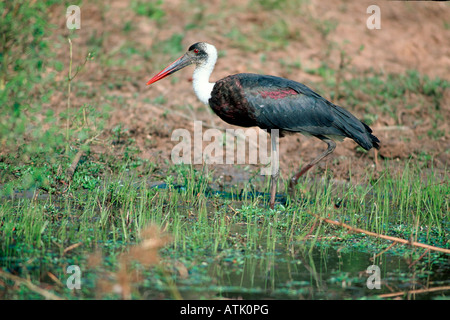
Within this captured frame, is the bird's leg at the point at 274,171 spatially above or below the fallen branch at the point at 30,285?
above

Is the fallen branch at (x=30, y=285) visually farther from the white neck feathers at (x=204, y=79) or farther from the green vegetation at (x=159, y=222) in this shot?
the white neck feathers at (x=204, y=79)

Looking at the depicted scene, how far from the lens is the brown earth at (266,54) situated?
757 centimetres

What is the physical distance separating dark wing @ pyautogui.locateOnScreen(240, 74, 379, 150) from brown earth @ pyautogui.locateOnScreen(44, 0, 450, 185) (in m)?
0.94

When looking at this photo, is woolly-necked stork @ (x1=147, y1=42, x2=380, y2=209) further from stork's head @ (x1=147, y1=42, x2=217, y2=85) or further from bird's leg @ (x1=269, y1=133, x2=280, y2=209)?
stork's head @ (x1=147, y1=42, x2=217, y2=85)

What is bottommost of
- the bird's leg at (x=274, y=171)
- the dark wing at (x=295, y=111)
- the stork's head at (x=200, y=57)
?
the bird's leg at (x=274, y=171)

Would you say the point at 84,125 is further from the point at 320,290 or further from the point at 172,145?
the point at 320,290

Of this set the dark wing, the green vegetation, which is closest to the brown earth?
the green vegetation

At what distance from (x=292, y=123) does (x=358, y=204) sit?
1.00m

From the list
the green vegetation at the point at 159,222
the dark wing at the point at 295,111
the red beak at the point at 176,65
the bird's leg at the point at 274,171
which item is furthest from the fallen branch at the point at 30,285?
the red beak at the point at 176,65

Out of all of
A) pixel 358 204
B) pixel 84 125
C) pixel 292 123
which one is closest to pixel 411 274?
pixel 358 204

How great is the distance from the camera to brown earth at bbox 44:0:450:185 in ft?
24.8

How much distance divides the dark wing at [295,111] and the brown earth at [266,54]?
0.94m

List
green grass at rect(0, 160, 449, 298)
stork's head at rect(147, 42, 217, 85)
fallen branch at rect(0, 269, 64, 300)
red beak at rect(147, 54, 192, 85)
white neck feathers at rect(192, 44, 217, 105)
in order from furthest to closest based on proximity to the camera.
→ 1. red beak at rect(147, 54, 192, 85)
2. stork's head at rect(147, 42, 217, 85)
3. white neck feathers at rect(192, 44, 217, 105)
4. green grass at rect(0, 160, 449, 298)
5. fallen branch at rect(0, 269, 64, 300)

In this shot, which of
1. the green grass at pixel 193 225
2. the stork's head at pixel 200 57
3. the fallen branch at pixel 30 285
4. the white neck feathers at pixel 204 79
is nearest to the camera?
the fallen branch at pixel 30 285
